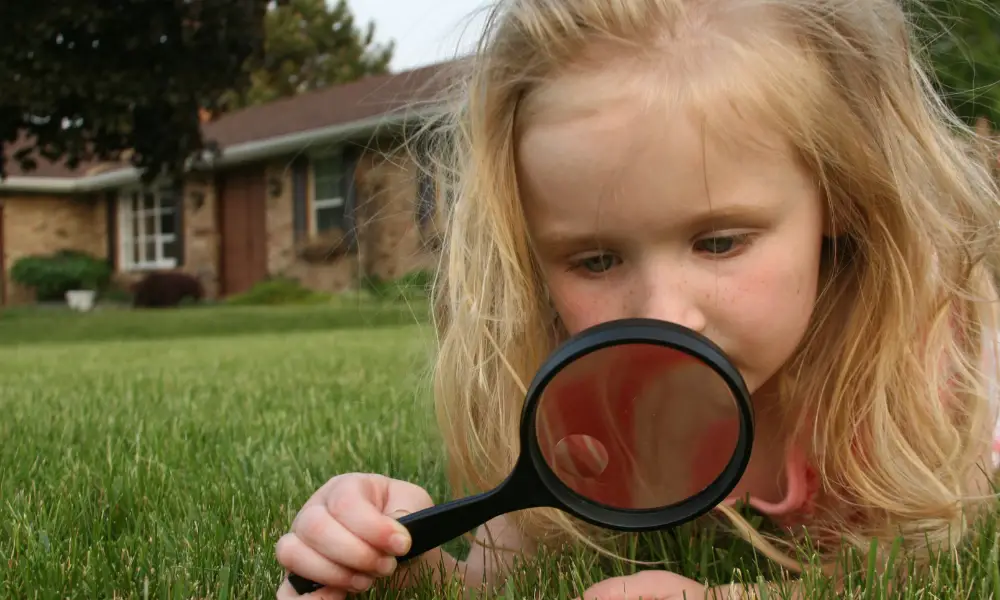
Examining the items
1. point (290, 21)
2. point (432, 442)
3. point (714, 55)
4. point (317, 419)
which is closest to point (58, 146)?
point (317, 419)

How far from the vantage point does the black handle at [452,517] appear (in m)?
1.31

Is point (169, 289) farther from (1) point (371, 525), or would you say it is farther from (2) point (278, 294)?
(1) point (371, 525)

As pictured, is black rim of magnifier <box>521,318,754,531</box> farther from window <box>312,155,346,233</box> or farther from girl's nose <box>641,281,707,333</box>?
window <box>312,155,346,233</box>

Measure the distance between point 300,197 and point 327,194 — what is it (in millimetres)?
614

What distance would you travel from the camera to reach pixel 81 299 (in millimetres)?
22344

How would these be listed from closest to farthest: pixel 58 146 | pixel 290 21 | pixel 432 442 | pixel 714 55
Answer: pixel 714 55, pixel 432 442, pixel 58 146, pixel 290 21

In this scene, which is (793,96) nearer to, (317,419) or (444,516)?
(444,516)

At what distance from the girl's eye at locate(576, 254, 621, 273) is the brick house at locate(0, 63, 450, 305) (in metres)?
12.2

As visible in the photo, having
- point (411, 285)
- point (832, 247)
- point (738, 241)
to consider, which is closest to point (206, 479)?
point (411, 285)

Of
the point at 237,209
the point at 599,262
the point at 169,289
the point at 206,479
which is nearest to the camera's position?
the point at 599,262

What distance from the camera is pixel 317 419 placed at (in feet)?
10.5

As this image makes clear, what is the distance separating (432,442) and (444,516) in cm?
119

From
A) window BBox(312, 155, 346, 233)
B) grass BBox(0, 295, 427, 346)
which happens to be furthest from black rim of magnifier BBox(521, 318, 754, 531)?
window BBox(312, 155, 346, 233)

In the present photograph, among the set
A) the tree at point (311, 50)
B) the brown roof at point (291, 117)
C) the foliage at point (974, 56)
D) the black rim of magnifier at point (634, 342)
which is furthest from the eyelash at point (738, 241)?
the tree at point (311, 50)
